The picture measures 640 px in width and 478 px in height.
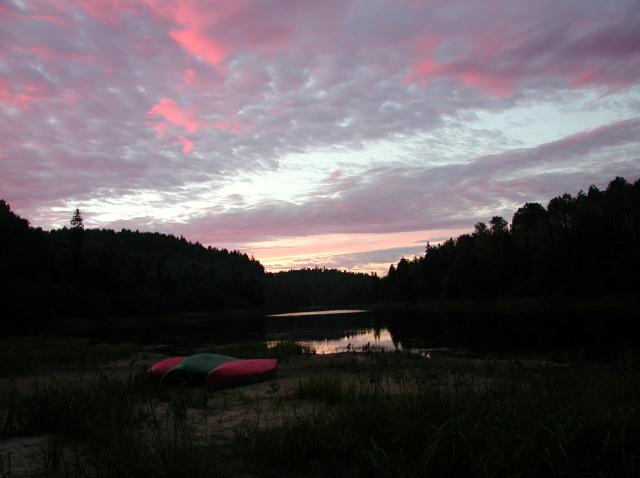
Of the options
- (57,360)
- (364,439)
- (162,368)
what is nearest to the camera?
(364,439)

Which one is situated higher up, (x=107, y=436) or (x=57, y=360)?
(x=107, y=436)

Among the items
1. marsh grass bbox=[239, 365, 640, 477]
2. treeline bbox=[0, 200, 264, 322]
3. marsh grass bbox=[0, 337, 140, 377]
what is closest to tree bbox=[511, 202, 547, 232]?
treeline bbox=[0, 200, 264, 322]

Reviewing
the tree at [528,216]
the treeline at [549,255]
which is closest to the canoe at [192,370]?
the treeline at [549,255]

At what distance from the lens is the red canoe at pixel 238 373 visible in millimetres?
14586

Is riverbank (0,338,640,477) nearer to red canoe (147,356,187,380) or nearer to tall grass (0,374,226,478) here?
tall grass (0,374,226,478)

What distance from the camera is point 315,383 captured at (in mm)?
12141

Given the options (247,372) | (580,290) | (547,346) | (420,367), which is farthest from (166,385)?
(580,290)

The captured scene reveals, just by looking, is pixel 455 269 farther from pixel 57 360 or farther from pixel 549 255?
pixel 57 360

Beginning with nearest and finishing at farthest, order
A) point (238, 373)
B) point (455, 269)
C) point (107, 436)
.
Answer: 1. point (107, 436)
2. point (238, 373)
3. point (455, 269)

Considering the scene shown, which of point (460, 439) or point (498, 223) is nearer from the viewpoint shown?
point (460, 439)

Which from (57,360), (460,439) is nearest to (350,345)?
(57,360)

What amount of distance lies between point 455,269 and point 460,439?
115 m

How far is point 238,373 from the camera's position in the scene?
15.4 metres

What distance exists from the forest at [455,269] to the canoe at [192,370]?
63890 mm
